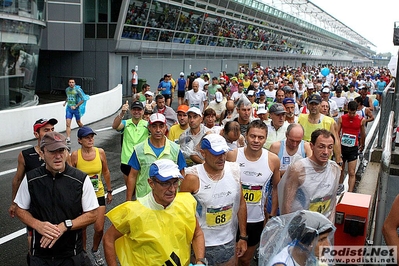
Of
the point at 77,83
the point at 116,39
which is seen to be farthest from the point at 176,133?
the point at 77,83

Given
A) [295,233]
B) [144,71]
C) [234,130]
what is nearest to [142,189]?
[234,130]

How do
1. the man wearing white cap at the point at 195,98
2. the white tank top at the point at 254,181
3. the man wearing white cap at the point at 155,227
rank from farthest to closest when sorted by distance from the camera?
the man wearing white cap at the point at 195,98 → the white tank top at the point at 254,181 → the man wearing white cap at the point at 155,227

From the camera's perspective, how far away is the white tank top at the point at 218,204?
4.12 metres

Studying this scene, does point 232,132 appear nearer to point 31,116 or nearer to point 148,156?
point 148,156

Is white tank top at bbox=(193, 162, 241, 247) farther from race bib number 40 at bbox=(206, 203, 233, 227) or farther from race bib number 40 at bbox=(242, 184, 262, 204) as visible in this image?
race bib number 40 at bbox=(242, 184, 262, 204)

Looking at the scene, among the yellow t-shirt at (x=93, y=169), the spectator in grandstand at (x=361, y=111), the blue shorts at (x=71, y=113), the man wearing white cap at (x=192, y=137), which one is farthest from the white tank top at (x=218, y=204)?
the blue shorts at (x=71, y=113)

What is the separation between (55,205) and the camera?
12.3 feet

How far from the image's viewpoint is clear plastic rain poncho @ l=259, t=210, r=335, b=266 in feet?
9.08

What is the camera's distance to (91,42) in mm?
28234

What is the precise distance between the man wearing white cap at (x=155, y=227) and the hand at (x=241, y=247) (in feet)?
3.67

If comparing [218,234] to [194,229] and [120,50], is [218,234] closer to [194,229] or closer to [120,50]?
[194,229]

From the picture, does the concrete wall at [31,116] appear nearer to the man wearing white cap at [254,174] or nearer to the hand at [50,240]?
the man wearing white cap at [254,174]

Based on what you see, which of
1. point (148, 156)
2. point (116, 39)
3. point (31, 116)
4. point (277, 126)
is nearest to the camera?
point (148, 156)

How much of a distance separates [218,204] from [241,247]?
604mm
